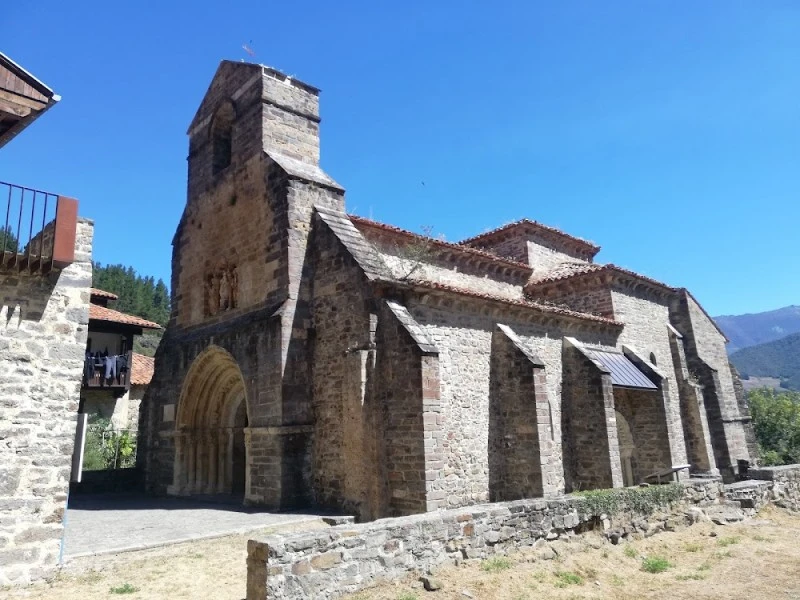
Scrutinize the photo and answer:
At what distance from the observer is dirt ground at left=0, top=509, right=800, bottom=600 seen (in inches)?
257

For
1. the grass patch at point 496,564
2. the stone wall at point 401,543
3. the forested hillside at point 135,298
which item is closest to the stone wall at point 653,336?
the stone wall at point 401,543

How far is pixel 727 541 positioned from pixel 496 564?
5.09 meters

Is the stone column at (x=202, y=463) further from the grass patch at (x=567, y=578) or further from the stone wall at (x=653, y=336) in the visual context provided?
the stone wall at (x=653, y=336)

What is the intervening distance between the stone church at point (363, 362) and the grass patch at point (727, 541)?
7.44 ft

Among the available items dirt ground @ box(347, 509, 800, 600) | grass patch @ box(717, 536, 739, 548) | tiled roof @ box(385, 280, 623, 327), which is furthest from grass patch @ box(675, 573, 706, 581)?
tiled roof @ box(385, 280, 623, 327)

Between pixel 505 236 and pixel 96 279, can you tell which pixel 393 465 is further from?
pixel 96 279

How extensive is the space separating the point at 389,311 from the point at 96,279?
5674 centimetres

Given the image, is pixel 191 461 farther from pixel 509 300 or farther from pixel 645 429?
pixel 645 429

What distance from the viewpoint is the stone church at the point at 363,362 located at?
423 inches

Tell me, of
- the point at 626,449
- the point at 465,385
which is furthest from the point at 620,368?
the point at 465,385

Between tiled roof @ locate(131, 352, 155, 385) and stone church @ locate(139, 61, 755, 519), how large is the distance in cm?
1083

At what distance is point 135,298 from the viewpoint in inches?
2293

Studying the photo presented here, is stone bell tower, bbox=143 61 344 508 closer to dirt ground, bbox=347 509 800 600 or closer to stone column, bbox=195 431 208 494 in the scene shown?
stone column, bbox=195 431 208 494

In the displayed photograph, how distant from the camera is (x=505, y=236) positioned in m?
20.5
